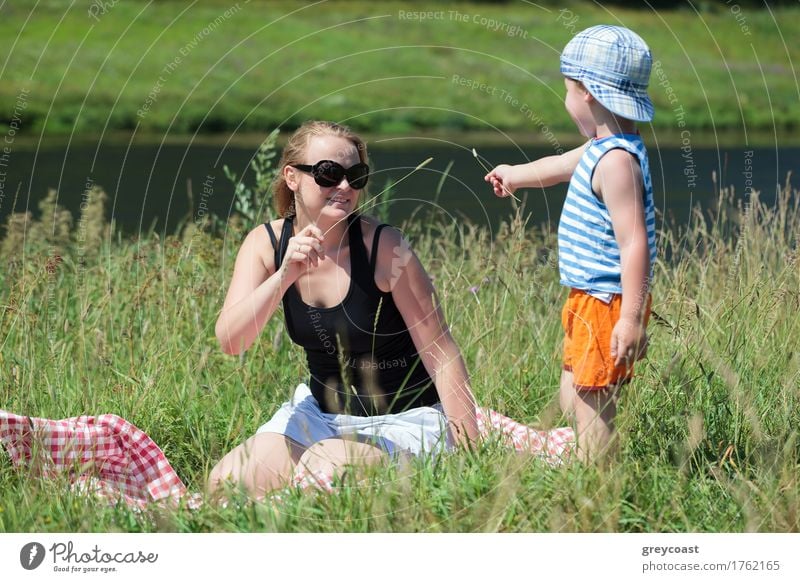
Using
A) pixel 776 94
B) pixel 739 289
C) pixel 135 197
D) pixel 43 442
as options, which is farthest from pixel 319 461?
pixel 776 94

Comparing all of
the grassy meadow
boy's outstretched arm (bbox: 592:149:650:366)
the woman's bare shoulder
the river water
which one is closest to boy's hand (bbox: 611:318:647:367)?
boy's outstretched arm (bbox: 592:149:650:366)

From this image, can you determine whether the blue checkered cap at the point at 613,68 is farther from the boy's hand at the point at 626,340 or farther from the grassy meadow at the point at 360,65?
the grassy meadow at the point at 360,65

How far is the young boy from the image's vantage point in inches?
117

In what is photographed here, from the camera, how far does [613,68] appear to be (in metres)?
3.04

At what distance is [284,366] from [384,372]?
36.6 inches

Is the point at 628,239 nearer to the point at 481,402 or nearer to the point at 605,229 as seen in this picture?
the point at 605,229

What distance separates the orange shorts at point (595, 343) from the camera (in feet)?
10.1

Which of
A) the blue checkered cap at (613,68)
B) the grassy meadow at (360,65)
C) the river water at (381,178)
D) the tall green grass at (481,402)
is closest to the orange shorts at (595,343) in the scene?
the tall green grass at (481,402)

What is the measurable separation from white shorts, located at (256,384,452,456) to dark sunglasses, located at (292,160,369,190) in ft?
2.20

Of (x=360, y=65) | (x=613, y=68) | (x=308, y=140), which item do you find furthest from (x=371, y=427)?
(x=360, y=65)

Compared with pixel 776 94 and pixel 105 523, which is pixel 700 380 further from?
pixel 776 94

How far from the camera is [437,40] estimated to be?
2789 cm

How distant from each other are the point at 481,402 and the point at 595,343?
883 millimetres

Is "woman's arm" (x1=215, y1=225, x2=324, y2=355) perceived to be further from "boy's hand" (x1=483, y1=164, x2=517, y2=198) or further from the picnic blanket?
"boy's hand" (x1=483, y1=164, x2=517, y2=198)
